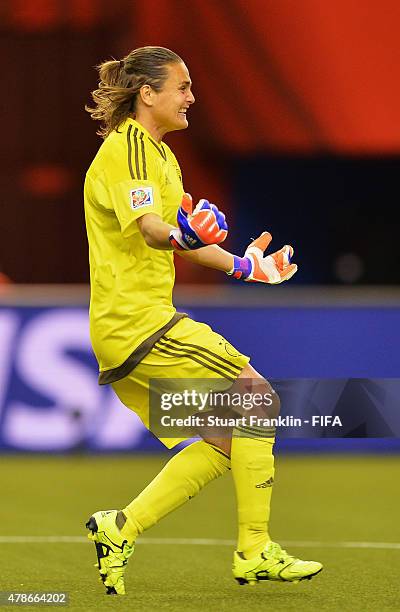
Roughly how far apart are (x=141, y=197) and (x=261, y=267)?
1.56 ft

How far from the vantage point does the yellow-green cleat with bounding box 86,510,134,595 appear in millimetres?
5410

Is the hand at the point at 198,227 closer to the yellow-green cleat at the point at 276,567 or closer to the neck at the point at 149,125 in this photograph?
the neck at the point at 149,125

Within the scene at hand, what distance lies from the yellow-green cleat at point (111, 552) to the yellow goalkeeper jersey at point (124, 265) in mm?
533

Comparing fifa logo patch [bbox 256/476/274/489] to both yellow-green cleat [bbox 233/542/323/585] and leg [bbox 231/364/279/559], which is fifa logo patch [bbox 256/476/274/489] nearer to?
leg [bbox 231/364/279/559]

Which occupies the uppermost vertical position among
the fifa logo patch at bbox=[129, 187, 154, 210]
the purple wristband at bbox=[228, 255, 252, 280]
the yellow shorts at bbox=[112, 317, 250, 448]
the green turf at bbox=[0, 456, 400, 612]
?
the fifa logo patch at bbox=[129, 187, 154, 210]

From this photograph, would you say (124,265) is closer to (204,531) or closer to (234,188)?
(204,531)

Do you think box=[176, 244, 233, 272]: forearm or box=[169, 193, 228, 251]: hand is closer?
box=[169, 193, 228, 251]: hand

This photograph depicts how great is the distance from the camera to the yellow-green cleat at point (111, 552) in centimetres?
541

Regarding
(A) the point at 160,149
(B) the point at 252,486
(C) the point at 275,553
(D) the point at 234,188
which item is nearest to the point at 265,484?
(B) the point at 252,486

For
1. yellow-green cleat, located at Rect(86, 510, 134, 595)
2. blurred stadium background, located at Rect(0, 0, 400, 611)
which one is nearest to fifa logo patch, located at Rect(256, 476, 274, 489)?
yellow-green cleat, located at Rect(86, 510, 134, 595)

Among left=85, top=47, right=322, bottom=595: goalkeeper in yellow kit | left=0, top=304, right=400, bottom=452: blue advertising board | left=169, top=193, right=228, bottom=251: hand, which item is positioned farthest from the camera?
left=0, top=304, right=400, bottom=452: blue advertising board

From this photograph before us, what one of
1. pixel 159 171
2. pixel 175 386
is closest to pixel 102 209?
pixel 159 171

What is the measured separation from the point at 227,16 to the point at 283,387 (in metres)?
7.52

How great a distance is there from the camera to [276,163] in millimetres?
14586
